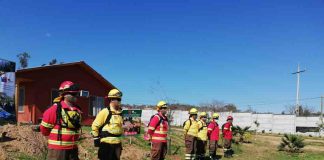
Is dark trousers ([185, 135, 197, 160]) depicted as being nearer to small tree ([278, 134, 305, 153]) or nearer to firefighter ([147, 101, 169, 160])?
firefighter ([147, 101, 169, 160])

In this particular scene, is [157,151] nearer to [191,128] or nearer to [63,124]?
[191,128]

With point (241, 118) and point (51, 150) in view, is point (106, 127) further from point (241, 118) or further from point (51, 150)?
point (241, 118)

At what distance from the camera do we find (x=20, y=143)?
470 inches

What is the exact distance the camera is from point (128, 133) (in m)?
17.6

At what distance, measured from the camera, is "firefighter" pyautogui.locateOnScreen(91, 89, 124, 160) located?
8078 mm

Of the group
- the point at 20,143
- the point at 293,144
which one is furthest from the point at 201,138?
the point at 293,144

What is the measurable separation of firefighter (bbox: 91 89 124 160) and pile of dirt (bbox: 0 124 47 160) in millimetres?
3444

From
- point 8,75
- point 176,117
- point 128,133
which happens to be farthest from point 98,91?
point 176,117

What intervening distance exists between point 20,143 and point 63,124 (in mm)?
A: 6121

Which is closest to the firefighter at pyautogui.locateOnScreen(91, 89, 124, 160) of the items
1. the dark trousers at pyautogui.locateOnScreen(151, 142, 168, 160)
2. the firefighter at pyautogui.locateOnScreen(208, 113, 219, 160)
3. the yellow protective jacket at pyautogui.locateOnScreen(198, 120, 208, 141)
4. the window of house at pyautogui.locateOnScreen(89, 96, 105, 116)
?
the dark trousers at pyautogui.locateOnScreen(151, 142, 168, 160)

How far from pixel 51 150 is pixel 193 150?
870cm

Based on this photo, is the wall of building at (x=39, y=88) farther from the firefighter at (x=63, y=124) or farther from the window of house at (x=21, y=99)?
the firefighter at (x=63, y=124)

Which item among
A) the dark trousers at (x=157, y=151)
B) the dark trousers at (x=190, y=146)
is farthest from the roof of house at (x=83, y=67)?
the dark trousers at (x=157, y=151)

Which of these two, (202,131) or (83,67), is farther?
(83,67)
